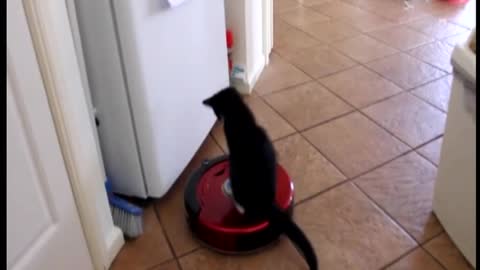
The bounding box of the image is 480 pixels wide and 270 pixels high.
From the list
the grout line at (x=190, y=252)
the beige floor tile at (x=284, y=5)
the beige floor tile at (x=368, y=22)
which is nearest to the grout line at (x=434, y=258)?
the grout line at (x=190, y=252)

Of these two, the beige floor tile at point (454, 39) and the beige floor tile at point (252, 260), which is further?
the beige floor tile at point (454, 39)

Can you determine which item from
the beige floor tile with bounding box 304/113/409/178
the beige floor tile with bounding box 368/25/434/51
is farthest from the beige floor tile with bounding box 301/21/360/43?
the beige floor tile with bounding box 304/113/409/178

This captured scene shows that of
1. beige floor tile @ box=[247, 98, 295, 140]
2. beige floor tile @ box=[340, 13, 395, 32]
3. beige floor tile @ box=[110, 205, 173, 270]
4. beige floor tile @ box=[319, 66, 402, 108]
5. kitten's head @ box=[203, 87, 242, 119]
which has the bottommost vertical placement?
beige floor tile @ box=[110, 205, 173, 270]

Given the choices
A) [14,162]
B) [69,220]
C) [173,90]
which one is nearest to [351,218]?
[173,90]

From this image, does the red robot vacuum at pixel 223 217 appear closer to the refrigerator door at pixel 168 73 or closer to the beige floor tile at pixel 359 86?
the refrigerator door at pixel 168 73

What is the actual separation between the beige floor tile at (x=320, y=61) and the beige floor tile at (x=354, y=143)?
0.42 meters

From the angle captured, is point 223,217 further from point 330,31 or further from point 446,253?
point 330,31

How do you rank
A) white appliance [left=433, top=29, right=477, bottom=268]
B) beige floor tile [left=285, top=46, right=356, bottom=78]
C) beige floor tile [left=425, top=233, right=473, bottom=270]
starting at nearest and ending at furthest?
1. white appliance [left=433, top=29, right=477, bottom=268]
2. beige floor tile [left=425, top=233, right=473, bottom=270]
3. beige floor tile [left=285, top=46, right=356, bottom=78]

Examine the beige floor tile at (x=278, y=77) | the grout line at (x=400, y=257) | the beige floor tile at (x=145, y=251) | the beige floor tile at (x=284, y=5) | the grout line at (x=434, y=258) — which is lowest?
the grout line at (x=434, y=258)

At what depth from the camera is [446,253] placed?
1.33m

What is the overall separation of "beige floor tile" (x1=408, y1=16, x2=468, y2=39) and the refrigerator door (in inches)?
56.2

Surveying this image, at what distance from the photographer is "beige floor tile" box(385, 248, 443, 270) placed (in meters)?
1.29

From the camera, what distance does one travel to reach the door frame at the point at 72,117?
96cm

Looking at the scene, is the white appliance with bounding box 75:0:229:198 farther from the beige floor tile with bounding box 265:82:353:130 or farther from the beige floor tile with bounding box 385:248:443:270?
the beige floor tile with bounding box 385:248:443:270
